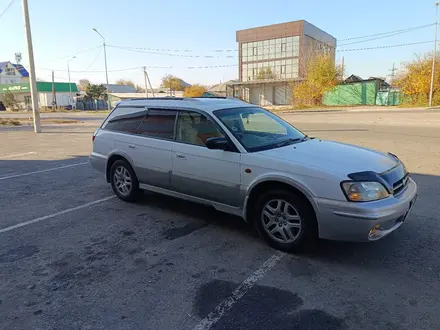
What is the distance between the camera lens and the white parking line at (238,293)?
107 inches

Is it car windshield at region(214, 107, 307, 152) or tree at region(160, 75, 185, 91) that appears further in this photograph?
tree at region(160, 75, 185, 91)

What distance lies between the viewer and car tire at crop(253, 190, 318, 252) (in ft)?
12.0

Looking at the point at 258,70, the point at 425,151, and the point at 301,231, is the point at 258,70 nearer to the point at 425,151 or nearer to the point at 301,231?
the point at 425,151

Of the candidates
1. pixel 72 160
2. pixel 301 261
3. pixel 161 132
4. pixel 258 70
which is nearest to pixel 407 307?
pixel 301 261

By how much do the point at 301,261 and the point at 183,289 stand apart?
131 centimetres

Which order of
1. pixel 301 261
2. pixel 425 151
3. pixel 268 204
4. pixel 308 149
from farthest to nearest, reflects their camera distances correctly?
1. pixel 425 151
2. pixel 308 149
3. pixel 268 204
4. pixel 301 261

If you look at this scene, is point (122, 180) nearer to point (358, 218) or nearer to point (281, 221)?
point (281, 221)

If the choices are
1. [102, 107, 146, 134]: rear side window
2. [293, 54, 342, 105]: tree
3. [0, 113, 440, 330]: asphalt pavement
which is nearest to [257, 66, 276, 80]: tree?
[293, 54, 342, 105]: tree

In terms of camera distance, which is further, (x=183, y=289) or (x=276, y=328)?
(x=183, y=289)

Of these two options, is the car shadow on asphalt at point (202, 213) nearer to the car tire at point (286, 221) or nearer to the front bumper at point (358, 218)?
the car tire at point (286, 221)

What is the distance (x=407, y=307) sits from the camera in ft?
9.37

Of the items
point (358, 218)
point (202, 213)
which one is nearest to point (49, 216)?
point (202, 213)

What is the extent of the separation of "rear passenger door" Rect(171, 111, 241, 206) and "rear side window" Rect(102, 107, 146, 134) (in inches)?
38.3

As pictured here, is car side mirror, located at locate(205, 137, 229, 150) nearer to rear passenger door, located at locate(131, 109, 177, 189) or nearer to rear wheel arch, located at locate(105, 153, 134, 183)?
rear passenger door, located at locate(131, 109, 177, 189)
